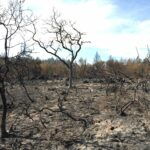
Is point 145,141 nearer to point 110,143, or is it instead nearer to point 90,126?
point 110,143

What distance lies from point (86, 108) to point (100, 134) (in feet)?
15.4

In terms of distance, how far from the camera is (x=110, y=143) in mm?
13836

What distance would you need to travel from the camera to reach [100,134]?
14.8 m

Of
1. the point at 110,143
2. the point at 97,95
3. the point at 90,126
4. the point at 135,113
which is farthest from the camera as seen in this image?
the point at 97,95

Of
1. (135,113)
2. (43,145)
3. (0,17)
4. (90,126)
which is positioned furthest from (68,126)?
(0,17)

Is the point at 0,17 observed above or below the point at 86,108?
above

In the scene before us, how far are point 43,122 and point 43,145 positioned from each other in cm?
257

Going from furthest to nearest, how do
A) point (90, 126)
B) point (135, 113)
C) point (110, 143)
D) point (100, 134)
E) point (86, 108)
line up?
point (86, 108) < point (135, 113) < point (90, 126) < point (100, 134) < point (110, 143)

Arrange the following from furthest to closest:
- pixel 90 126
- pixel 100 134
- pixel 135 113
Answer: pixel 135 113 < pixel 90 126 < pixel 100 134

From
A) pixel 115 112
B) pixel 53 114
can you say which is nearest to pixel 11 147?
pixel 53 114

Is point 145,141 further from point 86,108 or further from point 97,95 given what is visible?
point 97,95

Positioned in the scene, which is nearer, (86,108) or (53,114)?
(53,114)

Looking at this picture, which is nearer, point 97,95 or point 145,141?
point 145,141

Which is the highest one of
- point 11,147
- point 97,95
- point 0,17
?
point 0,17
